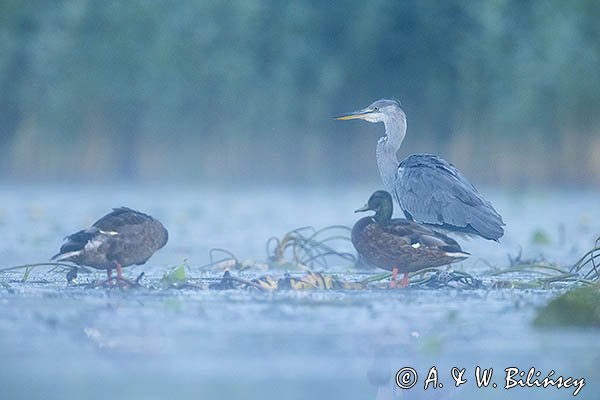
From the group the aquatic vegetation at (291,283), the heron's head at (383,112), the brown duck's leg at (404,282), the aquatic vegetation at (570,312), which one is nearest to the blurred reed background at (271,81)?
the heron's head at (383,112)

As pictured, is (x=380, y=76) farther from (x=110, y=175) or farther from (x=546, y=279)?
(x=546, y=279)

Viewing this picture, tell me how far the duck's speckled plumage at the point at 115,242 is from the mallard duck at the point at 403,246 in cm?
121

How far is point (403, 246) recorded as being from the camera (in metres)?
7.74

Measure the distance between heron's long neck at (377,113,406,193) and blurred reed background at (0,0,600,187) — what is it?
12.0 m

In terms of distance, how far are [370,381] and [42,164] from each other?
18.1 m

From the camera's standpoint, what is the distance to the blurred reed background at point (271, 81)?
2225 centimetres

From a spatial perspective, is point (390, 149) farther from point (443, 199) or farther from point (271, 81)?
point (271, 81)

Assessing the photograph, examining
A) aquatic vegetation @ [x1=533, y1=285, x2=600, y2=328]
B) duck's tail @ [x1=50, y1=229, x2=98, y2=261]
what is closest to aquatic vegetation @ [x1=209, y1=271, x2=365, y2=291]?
duck's tail @ [x1=50, y1=229, x2=98, y2=261]

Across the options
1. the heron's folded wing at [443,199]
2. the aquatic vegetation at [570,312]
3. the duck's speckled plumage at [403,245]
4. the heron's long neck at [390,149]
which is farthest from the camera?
the heron's long neck at [390,149]

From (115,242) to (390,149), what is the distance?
2763 mm

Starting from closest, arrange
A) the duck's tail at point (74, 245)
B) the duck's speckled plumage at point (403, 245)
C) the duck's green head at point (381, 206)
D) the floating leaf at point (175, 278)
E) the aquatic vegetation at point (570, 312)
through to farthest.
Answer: the aquatic vegetation at point (570, 312), the duck's tail at point (74, 245), the floating leaf at point (175, 278), the duck's speckled plumage at point (403, 245), the duck's green head at point (381, 206)

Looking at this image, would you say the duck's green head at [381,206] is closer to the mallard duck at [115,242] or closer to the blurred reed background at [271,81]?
the mallard duck at [115,242]

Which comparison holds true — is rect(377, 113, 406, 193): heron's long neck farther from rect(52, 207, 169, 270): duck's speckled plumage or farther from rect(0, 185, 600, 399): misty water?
rect(52, 207, 169, 270): duck's speckled plumage

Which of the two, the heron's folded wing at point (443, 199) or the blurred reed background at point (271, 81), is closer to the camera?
the heron's folded wing at point (443, 199)
